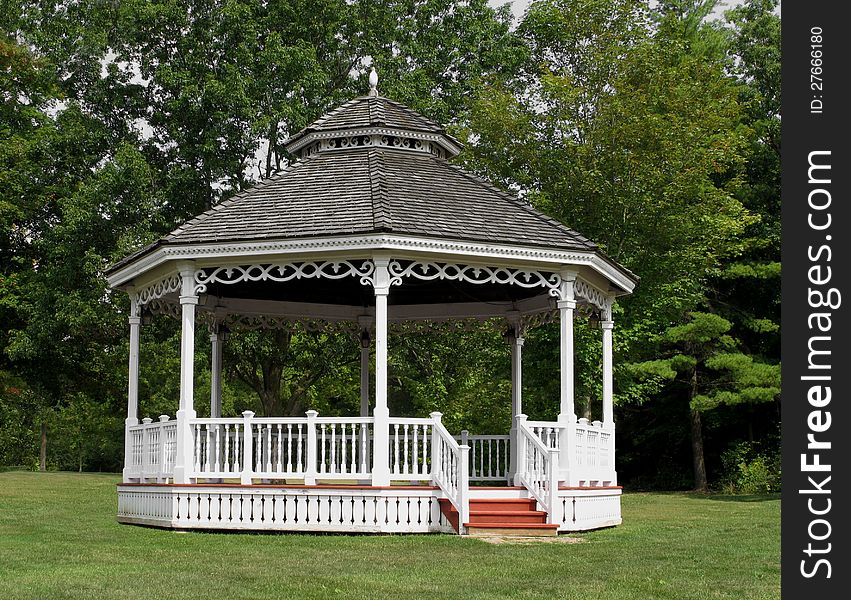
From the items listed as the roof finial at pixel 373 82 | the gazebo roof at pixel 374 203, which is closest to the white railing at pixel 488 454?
the gazebo roof at pixel 374 203

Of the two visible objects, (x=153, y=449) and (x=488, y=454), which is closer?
(x=153, y=449)

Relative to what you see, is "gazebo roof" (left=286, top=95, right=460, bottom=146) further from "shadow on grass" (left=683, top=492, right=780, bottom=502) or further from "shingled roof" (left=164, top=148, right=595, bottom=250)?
"shadow on grass" (left=683, top=492, right=780, bottom=502)

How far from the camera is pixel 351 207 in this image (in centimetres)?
1769

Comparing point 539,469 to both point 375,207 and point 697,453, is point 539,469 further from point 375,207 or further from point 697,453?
point 697,453

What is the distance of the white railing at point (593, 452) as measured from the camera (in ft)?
59.4

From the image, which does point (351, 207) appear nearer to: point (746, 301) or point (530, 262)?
point (530, 262)

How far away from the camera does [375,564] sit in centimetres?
1262

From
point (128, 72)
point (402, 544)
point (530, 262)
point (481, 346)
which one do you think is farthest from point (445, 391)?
point (402, 544)

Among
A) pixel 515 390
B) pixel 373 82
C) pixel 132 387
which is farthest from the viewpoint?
pixel 515 390

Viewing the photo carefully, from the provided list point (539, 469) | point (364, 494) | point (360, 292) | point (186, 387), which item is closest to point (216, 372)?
point (360, 292)

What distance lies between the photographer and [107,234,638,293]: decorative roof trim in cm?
1645

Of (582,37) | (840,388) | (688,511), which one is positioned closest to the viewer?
(840,388)

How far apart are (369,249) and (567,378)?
12.7ft

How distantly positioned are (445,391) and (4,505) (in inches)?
639
